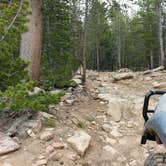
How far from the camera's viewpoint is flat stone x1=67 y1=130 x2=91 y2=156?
15.9ft

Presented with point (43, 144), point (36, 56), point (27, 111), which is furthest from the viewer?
point (36, 56)

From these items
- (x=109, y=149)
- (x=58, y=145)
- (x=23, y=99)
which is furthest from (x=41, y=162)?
(x=109, y=149)

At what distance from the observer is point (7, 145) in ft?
15.3

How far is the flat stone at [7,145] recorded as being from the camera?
15.1ft

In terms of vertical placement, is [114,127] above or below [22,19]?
below

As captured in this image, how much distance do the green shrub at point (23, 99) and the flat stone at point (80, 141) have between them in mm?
680

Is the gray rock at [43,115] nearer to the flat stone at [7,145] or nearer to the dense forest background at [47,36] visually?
the dense forest background at [47,36]

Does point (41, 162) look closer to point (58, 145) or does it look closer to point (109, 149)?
point (58, 145)

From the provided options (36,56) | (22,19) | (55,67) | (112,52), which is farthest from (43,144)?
(112,52)

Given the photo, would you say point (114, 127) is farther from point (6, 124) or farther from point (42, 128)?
point (6, 124)

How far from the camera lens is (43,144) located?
16.1 feet

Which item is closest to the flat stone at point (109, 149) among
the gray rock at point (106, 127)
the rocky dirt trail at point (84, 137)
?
the rocky dirt trail at point (84, 137)

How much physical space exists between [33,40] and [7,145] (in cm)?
379

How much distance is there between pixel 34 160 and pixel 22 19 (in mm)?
2348
